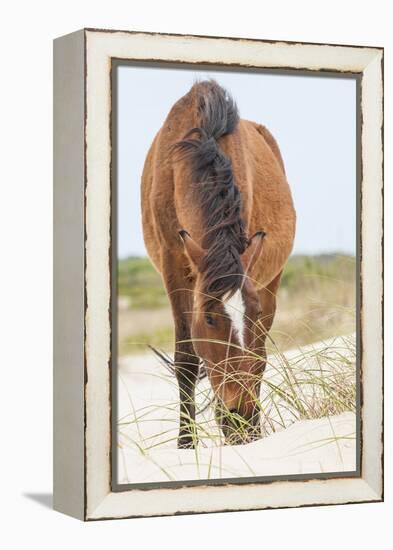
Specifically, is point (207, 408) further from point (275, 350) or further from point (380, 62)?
point (380, 62)

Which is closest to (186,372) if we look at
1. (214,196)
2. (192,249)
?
(192,249)

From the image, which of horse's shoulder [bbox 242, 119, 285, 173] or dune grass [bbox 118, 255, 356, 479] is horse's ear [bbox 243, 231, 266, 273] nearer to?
dune grass [bbox 118, 255, 356, 479]

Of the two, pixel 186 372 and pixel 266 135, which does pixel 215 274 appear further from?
pixel 266 135

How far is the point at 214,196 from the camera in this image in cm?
730

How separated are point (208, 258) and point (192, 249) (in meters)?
0.10

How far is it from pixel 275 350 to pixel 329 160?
1.09 metres

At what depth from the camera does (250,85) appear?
7.43 m

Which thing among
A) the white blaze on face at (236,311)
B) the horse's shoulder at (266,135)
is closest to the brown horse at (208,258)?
the white blaze on face at (236,311)

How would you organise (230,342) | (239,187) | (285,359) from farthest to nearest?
(285,359) → (239,187) → (230,342)

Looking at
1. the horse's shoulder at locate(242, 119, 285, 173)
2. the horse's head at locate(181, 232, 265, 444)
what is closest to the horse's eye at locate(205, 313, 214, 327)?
the horse's head at locate(181, 232, 265, 444)

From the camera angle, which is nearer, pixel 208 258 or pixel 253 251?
pixel 208 258

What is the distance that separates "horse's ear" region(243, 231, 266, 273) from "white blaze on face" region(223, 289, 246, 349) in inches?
6.7

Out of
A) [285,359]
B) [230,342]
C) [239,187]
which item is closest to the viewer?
[230,342]

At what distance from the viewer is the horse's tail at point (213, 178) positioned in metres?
7.28
